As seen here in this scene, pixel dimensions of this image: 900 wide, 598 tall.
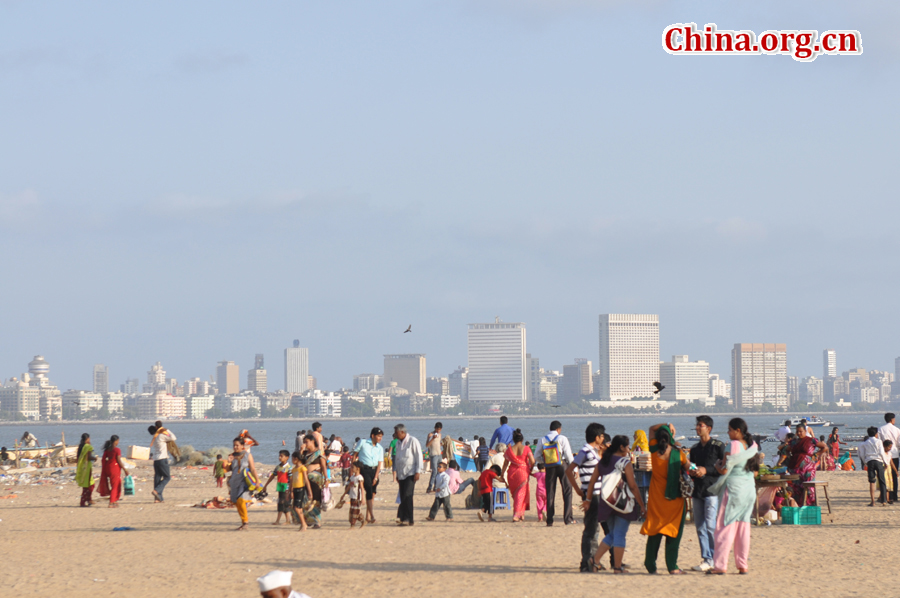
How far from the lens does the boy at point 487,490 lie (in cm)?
1572

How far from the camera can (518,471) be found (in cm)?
1525

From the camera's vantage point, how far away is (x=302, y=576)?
10438 millimetres

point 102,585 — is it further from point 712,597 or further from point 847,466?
point 847,466

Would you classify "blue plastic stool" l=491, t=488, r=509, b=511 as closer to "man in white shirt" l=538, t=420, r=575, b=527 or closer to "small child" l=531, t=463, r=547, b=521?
"small child" l=531, t=463, r=547, b=521

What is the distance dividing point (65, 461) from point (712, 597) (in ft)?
95.0

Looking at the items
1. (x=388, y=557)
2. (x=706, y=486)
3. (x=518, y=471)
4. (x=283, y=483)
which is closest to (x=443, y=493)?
(x=518, y=471)

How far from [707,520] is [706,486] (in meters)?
0.47

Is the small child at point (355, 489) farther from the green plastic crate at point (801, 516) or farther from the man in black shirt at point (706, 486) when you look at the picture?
the green plastic crate at point (801, 516)

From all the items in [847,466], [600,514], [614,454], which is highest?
[614,454]

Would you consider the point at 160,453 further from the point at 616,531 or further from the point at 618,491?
the point at 618,491

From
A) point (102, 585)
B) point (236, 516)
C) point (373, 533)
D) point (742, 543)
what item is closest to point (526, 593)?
point (742, 543)

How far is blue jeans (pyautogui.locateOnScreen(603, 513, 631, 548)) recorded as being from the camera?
33.0 ft

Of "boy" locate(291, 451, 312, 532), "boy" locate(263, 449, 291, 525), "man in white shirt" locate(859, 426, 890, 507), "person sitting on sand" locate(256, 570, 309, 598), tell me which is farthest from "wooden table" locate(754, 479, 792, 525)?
"person sitting on sand" locate(256, 570, 309, 598)

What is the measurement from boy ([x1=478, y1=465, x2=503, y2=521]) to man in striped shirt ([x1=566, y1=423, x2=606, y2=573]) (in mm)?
4399
